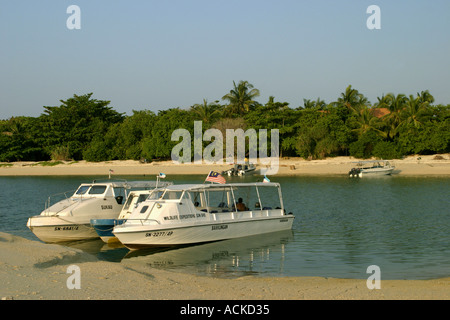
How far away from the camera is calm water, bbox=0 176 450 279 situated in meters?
17.1

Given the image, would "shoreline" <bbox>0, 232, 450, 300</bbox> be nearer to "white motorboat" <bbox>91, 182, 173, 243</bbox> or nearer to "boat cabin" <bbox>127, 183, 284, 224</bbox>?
"boat cabin" <bbox>127, 183, 284, 224</bbox>

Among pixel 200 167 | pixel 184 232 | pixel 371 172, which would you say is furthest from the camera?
pixel 200 167

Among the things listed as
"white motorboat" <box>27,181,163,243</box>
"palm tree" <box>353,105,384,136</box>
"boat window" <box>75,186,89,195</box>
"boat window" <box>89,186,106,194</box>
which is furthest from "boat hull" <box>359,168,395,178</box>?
"boat window" <box>75,186,89,195</box>

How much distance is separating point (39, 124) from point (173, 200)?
269 ft

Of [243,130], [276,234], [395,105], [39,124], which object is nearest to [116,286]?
[276,234]

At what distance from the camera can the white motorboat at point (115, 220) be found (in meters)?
21.1

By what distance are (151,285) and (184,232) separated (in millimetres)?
8049

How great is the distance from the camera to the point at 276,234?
2398 cm

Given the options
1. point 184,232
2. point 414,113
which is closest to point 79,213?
point 184,232

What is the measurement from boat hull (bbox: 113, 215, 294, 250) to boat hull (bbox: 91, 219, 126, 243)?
5.84 ft

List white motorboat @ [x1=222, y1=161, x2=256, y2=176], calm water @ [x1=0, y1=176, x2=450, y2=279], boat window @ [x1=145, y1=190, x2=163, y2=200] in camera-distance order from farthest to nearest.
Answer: white motorboat @ [x1=222, y1=161, x2=256, y2=176] < boat window @ [x1=145, y1=190, x2=163, y2=200] < calm water @ [x1=0, y1=176, x2=450, y2=279]

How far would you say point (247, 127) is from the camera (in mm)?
82812

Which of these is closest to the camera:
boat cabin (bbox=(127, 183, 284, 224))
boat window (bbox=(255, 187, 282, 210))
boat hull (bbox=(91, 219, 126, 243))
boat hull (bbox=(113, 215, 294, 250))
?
boat hull (bbox=(113, 215, 294, 250))

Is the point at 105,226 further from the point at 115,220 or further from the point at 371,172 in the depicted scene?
the point at 371,172
